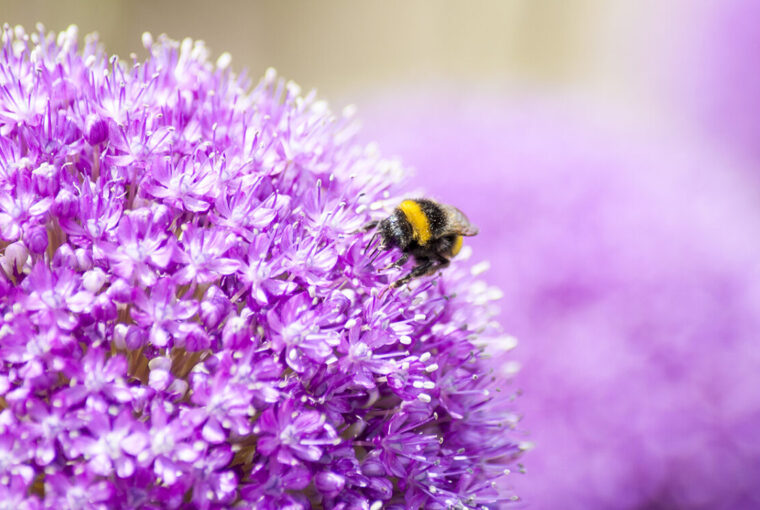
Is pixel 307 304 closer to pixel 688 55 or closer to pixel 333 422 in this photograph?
pixel 333 422

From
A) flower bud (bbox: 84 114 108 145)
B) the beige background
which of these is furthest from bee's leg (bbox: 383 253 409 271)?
the beige background

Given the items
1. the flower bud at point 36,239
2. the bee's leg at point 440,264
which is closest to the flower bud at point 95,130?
the flower bud at point 36,239

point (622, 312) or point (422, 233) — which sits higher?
point (622, 312)

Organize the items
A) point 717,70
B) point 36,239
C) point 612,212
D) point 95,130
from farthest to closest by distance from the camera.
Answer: point 717,70, point 612,212, point 95,130, point 36,239

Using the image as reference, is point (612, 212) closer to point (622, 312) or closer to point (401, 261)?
point (622, 312)

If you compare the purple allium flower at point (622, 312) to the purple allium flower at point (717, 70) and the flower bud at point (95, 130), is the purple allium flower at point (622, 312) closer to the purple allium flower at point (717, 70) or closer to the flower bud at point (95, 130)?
the purple allium flower at point (717, 70)

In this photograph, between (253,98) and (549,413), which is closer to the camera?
(253,98)

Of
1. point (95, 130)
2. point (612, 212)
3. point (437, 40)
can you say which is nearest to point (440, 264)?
point (95, 130)

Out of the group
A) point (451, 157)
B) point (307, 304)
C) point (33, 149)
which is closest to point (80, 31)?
point (451, 157)
